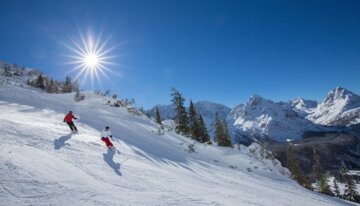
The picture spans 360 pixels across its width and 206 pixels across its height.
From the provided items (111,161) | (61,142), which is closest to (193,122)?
(61,142)

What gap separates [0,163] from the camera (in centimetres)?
782

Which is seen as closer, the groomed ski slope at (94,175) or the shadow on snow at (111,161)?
the groomed ski slope at (94,175)

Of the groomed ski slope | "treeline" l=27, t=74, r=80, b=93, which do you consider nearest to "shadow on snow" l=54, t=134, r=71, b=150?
the groomed ski slope

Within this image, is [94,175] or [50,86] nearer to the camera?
[94,175]

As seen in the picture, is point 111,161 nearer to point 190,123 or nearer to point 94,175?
point 94,175

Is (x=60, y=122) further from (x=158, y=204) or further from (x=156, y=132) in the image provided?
(x=158, y=204)

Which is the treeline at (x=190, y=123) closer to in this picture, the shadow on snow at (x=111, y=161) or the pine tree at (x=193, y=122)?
the pine tree at (x=193, y=122)

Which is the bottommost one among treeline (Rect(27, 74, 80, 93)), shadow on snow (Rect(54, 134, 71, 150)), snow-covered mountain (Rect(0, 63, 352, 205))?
snow-covered mountain (Rect(0, 63, 352, 205))

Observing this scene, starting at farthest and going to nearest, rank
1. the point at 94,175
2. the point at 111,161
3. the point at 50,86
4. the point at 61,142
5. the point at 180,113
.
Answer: the point at 180,113
the point at 50,86
the point at 61,142
the point at 111,161
the point at 94,175

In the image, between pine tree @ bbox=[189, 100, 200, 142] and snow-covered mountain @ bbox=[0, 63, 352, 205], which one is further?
pine tree @ bbox=[189, 100, 200, 142]

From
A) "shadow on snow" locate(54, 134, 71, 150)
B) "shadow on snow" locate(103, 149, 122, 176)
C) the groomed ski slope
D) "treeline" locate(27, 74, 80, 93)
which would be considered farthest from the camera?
"treeline" locate(27, 74, 80, 93)

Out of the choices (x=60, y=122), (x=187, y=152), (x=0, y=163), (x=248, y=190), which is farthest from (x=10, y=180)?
(x=187, y=152)

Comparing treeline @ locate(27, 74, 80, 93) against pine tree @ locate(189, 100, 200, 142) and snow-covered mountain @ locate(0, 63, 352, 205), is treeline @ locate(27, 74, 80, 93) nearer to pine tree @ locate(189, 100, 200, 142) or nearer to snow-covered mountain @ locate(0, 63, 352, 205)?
snow-covered mountain @ locate(0, 63, 352, 205)

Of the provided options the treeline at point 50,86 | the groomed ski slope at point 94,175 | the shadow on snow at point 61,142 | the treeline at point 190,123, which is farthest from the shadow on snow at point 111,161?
the treeline at point 190,123
